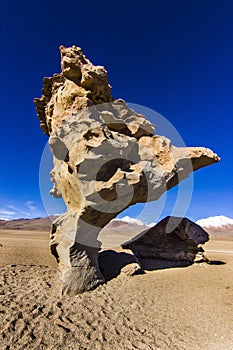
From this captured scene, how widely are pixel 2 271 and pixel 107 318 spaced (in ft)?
20.6

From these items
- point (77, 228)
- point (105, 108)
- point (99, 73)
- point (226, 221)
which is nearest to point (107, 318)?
point (77, 228)

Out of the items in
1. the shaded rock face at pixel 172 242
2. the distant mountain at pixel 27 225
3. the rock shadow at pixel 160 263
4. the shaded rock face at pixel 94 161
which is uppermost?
the shaded rock face at pixel 94 161

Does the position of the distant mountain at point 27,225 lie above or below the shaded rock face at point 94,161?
below

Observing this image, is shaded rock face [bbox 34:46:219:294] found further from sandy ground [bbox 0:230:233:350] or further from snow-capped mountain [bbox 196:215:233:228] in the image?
snow-capped mountain [bbox 196:215:233:228]

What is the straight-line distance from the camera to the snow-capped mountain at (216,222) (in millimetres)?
104750

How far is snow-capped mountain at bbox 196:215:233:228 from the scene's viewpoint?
104750 mm

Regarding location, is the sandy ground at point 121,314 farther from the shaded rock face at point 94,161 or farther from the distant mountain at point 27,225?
the distant mountain at point 27,225

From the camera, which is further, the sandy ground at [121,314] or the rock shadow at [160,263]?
the rock shadow at [160,263]

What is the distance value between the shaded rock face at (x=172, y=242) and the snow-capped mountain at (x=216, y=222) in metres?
98.2

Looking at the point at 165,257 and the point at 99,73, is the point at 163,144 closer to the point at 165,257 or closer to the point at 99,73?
the point at 99,73

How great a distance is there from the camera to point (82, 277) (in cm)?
829

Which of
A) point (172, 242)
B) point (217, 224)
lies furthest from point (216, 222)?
point (172, 242)

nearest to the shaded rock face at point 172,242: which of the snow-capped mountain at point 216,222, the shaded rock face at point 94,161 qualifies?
the shaded rock face at point 94,161

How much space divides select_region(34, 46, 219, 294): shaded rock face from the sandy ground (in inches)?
38.4
